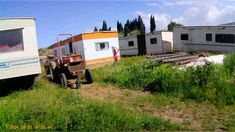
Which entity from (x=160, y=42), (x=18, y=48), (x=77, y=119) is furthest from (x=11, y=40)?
(x=160, y=42)

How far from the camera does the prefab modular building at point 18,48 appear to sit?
448 inches

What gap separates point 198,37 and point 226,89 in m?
15.7

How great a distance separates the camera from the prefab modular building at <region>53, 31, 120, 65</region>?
19688 mm

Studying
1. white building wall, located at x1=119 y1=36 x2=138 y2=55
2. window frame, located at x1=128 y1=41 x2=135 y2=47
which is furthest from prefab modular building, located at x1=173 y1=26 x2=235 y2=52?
window frame, located at x1=128 y1=41 x2=135 y2=47

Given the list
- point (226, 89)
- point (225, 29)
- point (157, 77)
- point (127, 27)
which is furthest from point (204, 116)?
point (127, 27)

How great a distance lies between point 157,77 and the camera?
1112 cm

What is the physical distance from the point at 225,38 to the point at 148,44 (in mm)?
7736

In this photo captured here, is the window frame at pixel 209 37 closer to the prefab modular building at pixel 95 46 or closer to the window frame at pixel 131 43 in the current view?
the prefab modular building at pixel 95 46

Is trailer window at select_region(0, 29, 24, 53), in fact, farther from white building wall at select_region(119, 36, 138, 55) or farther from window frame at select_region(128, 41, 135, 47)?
window frame at select_region(128, 41, 135, 47)

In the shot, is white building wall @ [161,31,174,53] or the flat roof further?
white building wall @ [161,31,174,53]

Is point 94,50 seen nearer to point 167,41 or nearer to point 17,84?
point 17,84

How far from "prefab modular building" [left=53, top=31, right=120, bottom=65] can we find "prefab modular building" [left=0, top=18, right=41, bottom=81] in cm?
706

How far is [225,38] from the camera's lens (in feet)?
72.7

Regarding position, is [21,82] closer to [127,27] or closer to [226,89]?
[226,89]
